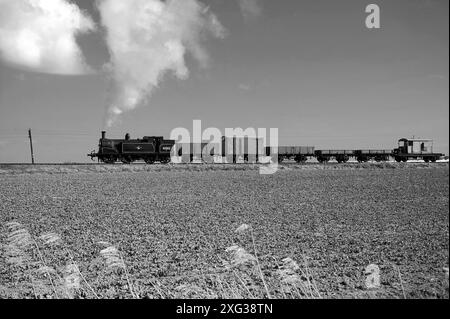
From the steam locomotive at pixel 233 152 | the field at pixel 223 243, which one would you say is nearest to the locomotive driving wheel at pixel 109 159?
the steam locomotive at pixel 233 152

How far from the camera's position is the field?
7.78 metres

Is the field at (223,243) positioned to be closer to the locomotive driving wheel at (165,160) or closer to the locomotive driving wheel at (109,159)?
the locomotive driving wheel at (109,159)

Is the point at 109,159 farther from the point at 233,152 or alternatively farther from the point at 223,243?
the point at 223,243

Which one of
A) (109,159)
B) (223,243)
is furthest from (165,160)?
(223,243)

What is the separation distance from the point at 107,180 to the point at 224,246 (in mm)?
23939

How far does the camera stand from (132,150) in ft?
161

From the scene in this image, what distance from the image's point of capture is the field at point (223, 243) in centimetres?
778

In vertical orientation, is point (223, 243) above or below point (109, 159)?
below

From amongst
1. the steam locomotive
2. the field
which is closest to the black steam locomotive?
the steam locomotive

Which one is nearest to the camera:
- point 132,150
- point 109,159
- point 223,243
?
point 223,243

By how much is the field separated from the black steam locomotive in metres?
22.9

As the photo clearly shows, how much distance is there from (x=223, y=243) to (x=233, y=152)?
1585 inches
